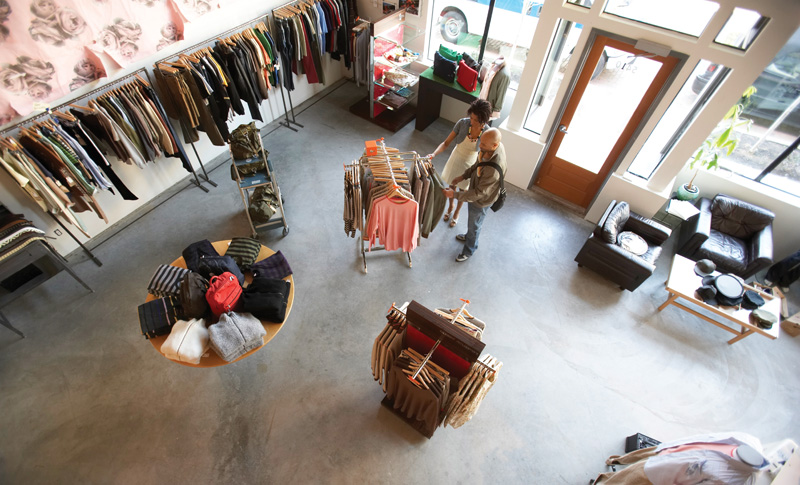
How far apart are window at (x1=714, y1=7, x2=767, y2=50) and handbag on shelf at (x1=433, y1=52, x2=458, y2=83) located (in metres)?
3.21

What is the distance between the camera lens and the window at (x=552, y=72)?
4.64 metres

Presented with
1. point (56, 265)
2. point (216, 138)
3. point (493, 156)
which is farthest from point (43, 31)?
point (493, 156)

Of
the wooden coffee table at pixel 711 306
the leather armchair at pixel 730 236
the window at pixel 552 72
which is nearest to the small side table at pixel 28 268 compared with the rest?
the window at pixel 552 72

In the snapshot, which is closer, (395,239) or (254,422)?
(254,422)

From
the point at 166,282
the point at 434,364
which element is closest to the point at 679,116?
the point at 434,364

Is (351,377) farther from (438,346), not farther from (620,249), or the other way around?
(620,249)

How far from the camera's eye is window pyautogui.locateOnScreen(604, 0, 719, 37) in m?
3.69

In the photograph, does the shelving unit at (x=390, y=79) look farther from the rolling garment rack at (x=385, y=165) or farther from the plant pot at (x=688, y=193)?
the plant pot at (x=688, y=193)

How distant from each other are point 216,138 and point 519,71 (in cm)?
467

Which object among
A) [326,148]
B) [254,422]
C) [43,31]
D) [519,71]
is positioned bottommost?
[254,422]

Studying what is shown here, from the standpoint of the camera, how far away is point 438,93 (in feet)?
21.3

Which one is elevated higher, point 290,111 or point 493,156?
point 493,156

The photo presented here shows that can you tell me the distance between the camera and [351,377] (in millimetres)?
3867

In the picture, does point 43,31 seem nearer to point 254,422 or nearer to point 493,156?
point 254,422
